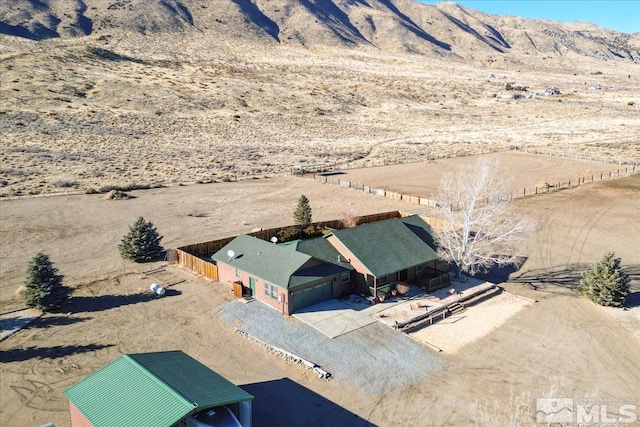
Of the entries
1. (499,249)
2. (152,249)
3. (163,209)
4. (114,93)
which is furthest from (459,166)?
(114,93)

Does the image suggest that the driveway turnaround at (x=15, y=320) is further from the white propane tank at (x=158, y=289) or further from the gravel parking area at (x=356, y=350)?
the gravel parking area at (x=356, y=350)

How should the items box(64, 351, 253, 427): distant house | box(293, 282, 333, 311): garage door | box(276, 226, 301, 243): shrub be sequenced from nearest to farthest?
box(64, 351, 253, 427): distant house < box(293, 282, 333, 311): garage door < box(276, 226, 301, 243): shrub

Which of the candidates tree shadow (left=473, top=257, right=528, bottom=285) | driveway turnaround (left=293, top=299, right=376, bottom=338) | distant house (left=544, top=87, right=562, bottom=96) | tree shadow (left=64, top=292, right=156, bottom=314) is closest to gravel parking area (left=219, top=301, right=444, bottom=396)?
driveway turnaround (left=293, top=299, right=376, bottom=338)

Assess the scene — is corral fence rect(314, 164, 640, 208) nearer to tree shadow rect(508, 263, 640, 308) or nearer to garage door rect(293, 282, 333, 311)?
tree shadow rect(508, 263, 640, 308)

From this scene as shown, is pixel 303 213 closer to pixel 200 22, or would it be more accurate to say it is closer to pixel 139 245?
pixel 139 245

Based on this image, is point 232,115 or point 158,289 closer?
point 158,289

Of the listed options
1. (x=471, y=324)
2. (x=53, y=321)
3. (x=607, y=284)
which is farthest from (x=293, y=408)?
(x=607, y=284)
